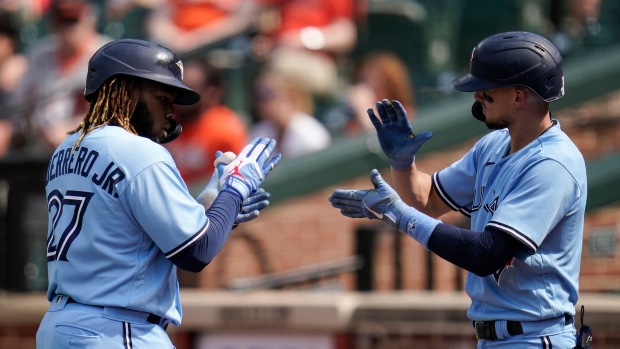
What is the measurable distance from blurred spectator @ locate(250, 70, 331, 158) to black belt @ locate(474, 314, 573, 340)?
4809 mm

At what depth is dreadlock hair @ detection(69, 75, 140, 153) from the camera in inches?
136

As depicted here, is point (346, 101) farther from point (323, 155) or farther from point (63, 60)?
point (63, 60)

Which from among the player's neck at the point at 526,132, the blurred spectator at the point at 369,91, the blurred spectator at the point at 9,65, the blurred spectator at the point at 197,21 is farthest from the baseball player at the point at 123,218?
the blurred spectator at the point at 9,65

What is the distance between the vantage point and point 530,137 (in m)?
3.54

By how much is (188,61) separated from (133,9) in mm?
1709

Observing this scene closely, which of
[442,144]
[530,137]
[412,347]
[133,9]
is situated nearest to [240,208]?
[530,137]

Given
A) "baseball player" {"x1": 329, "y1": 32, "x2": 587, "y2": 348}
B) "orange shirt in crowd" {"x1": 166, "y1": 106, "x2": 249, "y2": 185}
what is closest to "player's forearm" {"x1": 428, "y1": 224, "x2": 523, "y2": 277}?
"baseball player" {"x1": 329, "y1": 32, "x2": 587, "y2": 348}

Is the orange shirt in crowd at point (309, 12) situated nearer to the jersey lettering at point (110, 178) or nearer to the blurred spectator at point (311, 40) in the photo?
the blurred spectator at point (311, 40)

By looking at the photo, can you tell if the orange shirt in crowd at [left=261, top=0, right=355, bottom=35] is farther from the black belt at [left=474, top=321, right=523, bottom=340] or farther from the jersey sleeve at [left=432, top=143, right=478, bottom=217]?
the black belt at [left=474, top=321, right=523, bottom=340]

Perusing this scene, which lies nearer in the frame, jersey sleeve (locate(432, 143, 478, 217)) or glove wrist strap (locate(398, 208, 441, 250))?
glove wrist strap (locate(398, 208, 441, 250))

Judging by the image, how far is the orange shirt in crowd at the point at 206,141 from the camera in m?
8.13

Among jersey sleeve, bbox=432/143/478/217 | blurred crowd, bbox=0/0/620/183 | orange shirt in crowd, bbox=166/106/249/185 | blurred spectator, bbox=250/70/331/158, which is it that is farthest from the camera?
blurred spectator, bbox=250/70/331/158

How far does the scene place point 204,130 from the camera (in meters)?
8.22

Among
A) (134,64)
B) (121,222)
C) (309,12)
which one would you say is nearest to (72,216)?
(121,222)
